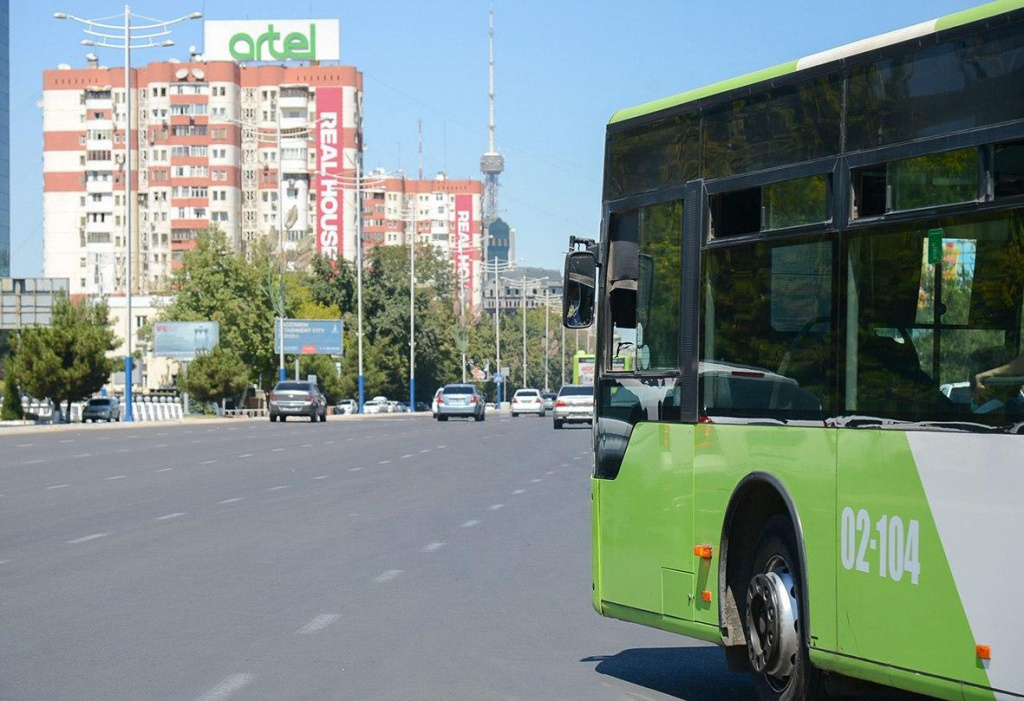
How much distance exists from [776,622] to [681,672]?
1.95 meters

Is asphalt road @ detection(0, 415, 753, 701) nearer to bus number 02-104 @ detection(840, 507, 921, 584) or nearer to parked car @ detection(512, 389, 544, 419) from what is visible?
bus number 02-104 @ detection(840, 507, 921, 584)

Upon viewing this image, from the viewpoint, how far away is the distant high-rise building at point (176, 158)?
16338cm

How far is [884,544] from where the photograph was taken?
6.43 m

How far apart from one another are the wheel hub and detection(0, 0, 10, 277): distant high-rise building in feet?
506

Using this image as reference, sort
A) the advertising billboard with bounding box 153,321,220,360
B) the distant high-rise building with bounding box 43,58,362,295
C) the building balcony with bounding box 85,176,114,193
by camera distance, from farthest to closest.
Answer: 1. the building balcony with bounding box 85,176,114,193
2. the distant high-rise building with bounding box 43,58,362,295
3. the advertising billboard with bounding box 153,321,220,360

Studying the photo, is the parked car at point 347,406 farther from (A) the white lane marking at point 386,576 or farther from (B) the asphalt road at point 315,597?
(A) the white lane marking at point 386,576

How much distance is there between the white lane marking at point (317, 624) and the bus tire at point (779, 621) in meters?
3.66

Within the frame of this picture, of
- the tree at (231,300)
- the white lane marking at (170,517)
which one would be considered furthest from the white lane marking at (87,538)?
the tree at (231,300)

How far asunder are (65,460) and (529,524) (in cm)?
1752

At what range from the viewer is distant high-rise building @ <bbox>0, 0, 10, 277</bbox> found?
155 meters

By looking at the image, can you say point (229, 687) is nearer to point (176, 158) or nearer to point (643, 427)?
point (643, 427)

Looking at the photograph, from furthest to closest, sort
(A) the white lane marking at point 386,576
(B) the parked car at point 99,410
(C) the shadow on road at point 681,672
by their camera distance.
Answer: (B) the parked car at point 99,410
(A) the white lane marking at point 386,576
(C) the shadow on road at point 681,672

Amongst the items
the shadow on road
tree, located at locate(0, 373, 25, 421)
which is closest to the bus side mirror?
the shadow on road

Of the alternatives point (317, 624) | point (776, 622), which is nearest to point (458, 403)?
point (317, 624)
